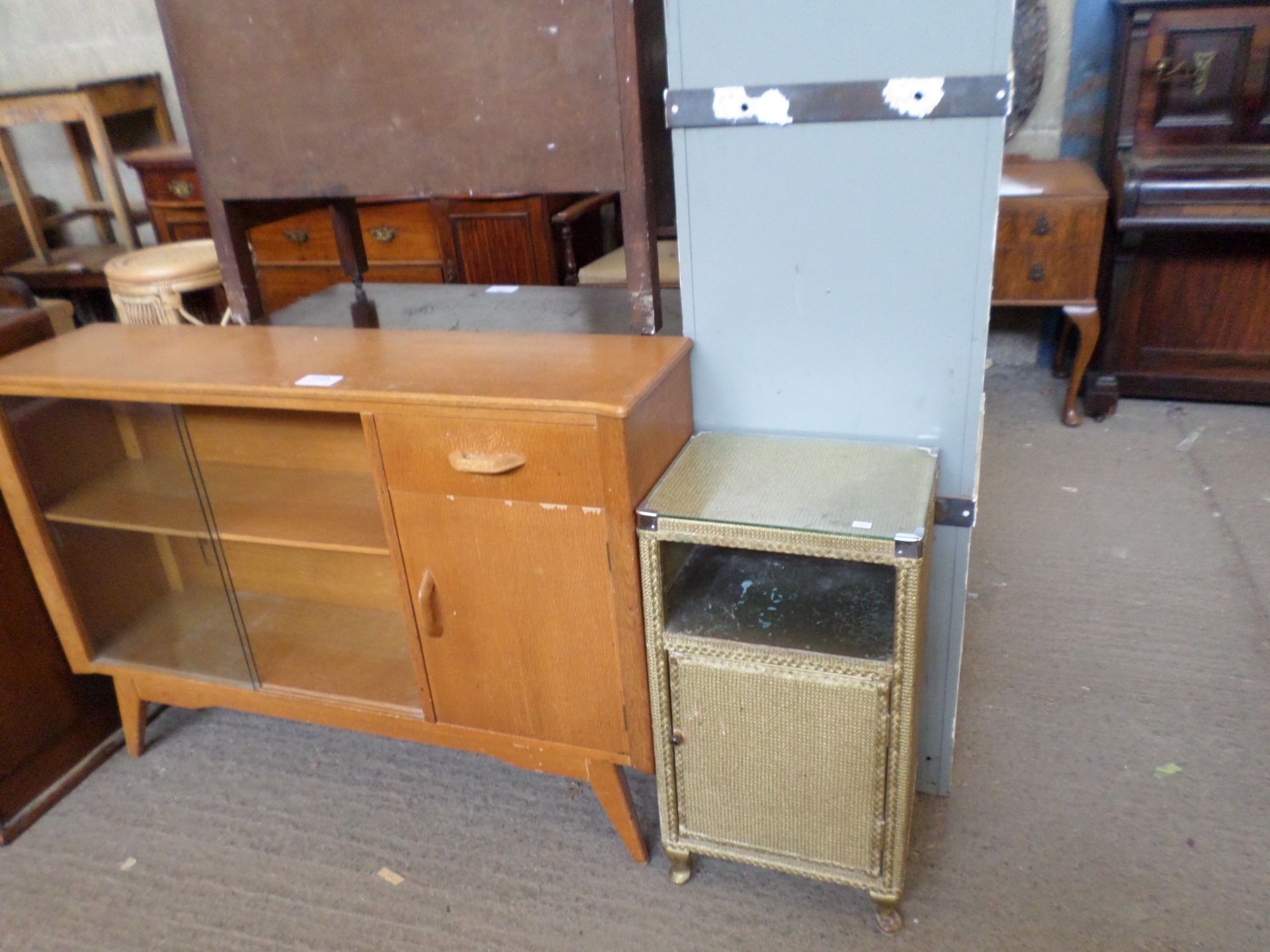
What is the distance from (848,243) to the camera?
1478 millimetres

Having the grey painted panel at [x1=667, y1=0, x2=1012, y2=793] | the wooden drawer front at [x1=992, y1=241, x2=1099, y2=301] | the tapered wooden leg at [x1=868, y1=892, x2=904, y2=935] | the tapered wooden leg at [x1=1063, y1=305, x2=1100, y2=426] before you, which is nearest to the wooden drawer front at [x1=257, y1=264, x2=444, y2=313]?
the wooden drawer front at [x1=992, y1=241, x2=1099, y2=301]

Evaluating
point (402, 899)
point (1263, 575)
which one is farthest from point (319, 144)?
point (1263, 575)

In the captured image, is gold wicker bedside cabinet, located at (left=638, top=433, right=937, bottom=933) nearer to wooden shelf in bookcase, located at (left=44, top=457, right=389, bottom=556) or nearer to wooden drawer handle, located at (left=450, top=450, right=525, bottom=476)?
wooden drawer handle, located at (left=450, top=450, right=525, bottom=476)

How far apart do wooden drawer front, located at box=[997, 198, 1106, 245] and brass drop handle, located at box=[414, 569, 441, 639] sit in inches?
82.0

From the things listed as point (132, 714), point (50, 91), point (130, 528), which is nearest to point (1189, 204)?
point (130, 528)

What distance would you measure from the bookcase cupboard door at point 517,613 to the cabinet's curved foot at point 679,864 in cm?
20

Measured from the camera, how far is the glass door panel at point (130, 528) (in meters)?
1.77

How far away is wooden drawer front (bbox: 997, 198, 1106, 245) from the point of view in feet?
9.37

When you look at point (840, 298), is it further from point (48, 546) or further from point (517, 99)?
point (48, 546)

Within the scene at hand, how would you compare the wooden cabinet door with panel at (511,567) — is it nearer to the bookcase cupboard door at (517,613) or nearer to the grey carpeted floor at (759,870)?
the bookcase cupboard door at (517,613)

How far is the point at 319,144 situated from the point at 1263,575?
226cm

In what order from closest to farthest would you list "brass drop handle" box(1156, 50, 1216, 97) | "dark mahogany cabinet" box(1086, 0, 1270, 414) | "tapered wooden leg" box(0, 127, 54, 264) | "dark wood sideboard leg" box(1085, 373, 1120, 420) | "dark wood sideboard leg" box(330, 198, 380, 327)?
"dark wood sideboard leg" box(330, 198, 380, 327) < "dark mahogany cabinet" box(1086, 0, 1270, 414) < "brass drop handle" box(1156, 50, 1216, 97) < "dark wood sideboard leg" box(1085, 373, 1120, 420) < "tapered wooden leg" box(0, 127, 54, 264)

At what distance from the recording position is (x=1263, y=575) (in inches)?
91.0

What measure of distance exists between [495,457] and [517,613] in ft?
0.89
